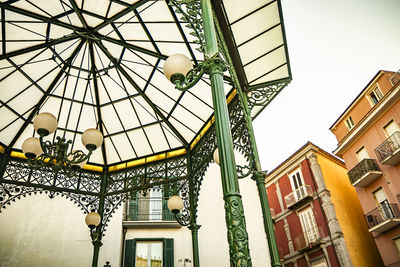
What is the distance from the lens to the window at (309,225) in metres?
18.6

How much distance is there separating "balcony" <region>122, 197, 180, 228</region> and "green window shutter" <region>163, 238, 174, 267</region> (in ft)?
2.65

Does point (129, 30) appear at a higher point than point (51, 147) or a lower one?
higher

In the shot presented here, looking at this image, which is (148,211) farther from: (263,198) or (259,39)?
(259,39)

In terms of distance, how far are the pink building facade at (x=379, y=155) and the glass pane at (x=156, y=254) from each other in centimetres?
1102

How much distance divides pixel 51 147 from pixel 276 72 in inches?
189

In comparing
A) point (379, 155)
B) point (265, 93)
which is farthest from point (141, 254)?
point (379, 155)

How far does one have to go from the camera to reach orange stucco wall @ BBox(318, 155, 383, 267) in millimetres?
17531

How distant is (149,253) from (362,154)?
13205mm

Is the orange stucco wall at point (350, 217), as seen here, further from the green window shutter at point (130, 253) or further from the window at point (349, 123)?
the green window shutter at point (130, 253)

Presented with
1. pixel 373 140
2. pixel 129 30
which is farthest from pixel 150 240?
pixel 373 140

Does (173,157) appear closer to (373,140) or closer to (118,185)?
(118,185)

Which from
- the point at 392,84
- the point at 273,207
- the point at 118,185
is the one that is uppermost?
the point at 392,84

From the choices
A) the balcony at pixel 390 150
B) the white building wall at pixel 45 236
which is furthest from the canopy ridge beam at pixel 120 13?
the balcony at pixel 390 150

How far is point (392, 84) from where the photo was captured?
53.4ft
